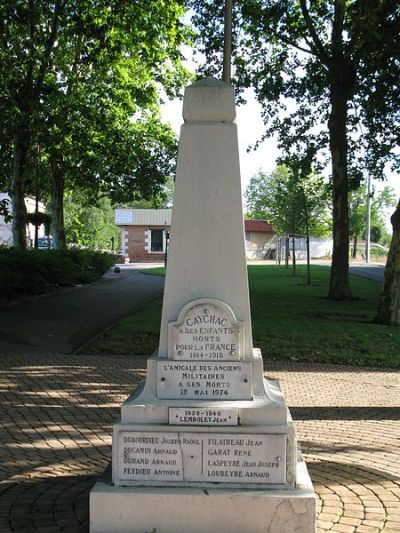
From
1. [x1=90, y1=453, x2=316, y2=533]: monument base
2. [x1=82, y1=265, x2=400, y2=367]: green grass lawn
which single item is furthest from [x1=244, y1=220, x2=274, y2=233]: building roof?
[x1=90, y1=453, x2=316, y2=533]: monument base

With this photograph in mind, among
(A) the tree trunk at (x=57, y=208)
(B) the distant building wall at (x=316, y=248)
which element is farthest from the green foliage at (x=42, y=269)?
(B) the distant building wall at (x=316, y=248)

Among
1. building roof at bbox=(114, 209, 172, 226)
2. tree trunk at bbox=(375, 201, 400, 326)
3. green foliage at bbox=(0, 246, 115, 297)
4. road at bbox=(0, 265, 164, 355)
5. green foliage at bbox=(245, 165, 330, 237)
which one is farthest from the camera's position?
building roof at bbox=(114, 209, 172, 226)

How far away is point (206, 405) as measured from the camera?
12.8 ft

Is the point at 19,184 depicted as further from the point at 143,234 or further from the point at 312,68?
the point at 143,234

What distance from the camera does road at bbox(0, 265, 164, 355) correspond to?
11633mm

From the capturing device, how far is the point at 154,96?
27.0 meters

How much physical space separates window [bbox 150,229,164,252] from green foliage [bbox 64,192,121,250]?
565 centimetres

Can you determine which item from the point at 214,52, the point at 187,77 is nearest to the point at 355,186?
the point at 214,52

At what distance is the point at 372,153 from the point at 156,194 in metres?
10.1

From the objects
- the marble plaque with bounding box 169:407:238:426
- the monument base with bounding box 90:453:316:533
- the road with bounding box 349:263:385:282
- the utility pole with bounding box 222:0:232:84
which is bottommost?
the road with bounding box 349:263:385:282

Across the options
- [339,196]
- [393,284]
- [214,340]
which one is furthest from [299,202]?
[214,340]

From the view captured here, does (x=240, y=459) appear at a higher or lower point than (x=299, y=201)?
lower

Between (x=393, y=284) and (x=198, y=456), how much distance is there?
11154mm

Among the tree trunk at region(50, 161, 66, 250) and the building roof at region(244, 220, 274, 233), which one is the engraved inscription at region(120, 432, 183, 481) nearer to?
the tree trunk at region(50, 161, 66, 250)
